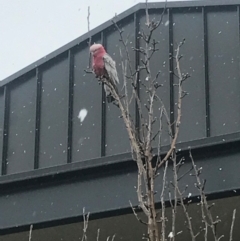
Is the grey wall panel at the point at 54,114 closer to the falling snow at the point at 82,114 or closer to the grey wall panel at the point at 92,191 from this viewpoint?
the falling snow at the point at 82,114

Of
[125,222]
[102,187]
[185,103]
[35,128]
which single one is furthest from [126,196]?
[35,128]

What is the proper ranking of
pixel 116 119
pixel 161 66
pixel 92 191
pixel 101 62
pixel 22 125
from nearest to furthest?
pixel 92 191 < pixel 101 62 < pixel 116 119 < pixel 161 66 < pixel 22 125

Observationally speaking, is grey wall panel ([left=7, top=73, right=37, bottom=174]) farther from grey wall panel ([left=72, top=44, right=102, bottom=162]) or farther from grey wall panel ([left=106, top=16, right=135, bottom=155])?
grey wall panel ([left=106, top=16, right=135, bottom=155])

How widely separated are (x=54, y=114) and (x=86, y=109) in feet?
1.39

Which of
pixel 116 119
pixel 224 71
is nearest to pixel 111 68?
pixel 116 119

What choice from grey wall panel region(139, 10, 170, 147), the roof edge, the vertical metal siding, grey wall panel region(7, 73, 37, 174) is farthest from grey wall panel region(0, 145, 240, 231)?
the roof edge

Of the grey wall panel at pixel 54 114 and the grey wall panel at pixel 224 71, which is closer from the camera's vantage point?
the grey wall panel at pixel 224 71

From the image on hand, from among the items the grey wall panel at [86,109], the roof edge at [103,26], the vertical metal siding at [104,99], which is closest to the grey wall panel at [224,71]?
the vertical metal siding at [104,99]

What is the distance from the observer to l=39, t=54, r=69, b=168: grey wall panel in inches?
291

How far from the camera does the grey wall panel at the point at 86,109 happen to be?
23.6 ft

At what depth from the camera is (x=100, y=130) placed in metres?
7.24

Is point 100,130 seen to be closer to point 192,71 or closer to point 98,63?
point 98,63

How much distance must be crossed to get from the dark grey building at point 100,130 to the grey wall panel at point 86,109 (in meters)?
0.01

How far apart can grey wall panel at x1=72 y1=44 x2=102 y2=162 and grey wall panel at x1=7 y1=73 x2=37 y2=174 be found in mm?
561
